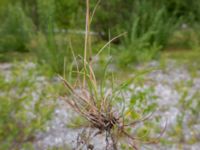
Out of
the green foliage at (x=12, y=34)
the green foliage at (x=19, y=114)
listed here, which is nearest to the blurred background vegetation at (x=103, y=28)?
the green foliage at (x=12, y=34)

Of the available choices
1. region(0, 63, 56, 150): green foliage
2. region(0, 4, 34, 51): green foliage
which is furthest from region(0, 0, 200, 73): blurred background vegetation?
region(0, 63, 56, 150): green foliage

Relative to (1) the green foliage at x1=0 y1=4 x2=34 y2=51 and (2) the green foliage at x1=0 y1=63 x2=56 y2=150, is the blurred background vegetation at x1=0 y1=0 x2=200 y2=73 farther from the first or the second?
(2) the green foliage at x1=0 y1=63 x2=56 y2=150

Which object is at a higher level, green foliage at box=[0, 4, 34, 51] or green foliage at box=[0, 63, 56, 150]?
green foliage at box=[0, 63, 56, 150]

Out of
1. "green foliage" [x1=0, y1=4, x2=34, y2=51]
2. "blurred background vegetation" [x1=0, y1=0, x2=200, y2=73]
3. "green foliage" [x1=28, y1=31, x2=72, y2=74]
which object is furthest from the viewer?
"green foliage" [x1=0, y1=4, x2=34, y2=51]

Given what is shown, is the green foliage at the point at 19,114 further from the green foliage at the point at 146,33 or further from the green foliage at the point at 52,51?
the green foliage at the point at 146,33

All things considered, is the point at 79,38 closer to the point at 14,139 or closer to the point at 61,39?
the point at 61,39

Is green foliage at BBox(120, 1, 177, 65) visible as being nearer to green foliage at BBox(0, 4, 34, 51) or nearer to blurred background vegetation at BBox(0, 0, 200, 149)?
blurred background vegetation at BBox(0, 0, 200, 149)

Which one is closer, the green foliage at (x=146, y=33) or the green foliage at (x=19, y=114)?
the green foliage at (x=19, y=114)

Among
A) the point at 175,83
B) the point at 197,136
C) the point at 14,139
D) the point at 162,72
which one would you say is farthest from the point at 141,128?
the point at 162,72

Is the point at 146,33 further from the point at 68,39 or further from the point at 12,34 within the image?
the point at 12,34

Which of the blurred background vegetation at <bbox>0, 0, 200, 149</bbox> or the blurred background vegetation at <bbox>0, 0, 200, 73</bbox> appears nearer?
the blurred background vegetation at <bbox>0, 0, 200, 149</bbox>

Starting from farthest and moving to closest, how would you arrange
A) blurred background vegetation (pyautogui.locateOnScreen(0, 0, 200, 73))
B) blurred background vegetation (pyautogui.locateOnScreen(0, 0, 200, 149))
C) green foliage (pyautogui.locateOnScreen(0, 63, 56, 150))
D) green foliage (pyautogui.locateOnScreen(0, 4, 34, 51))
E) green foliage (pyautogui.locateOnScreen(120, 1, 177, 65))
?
green foliage (pyautogui.locateOnScreen(0, 4, 34, 51)), green foliage (pyautogui.locateOnScreen(120, 1, 177, 65)), blurred background vegetation (pyautogui.locateOnScreen(0, 0, 200, 73)), blurred background vegetation (pyautogui.locateOnScreen(0, 0, 200, 149)), green foliage (pyautogui.locateOnScreen(0, 63, 56, 150))
